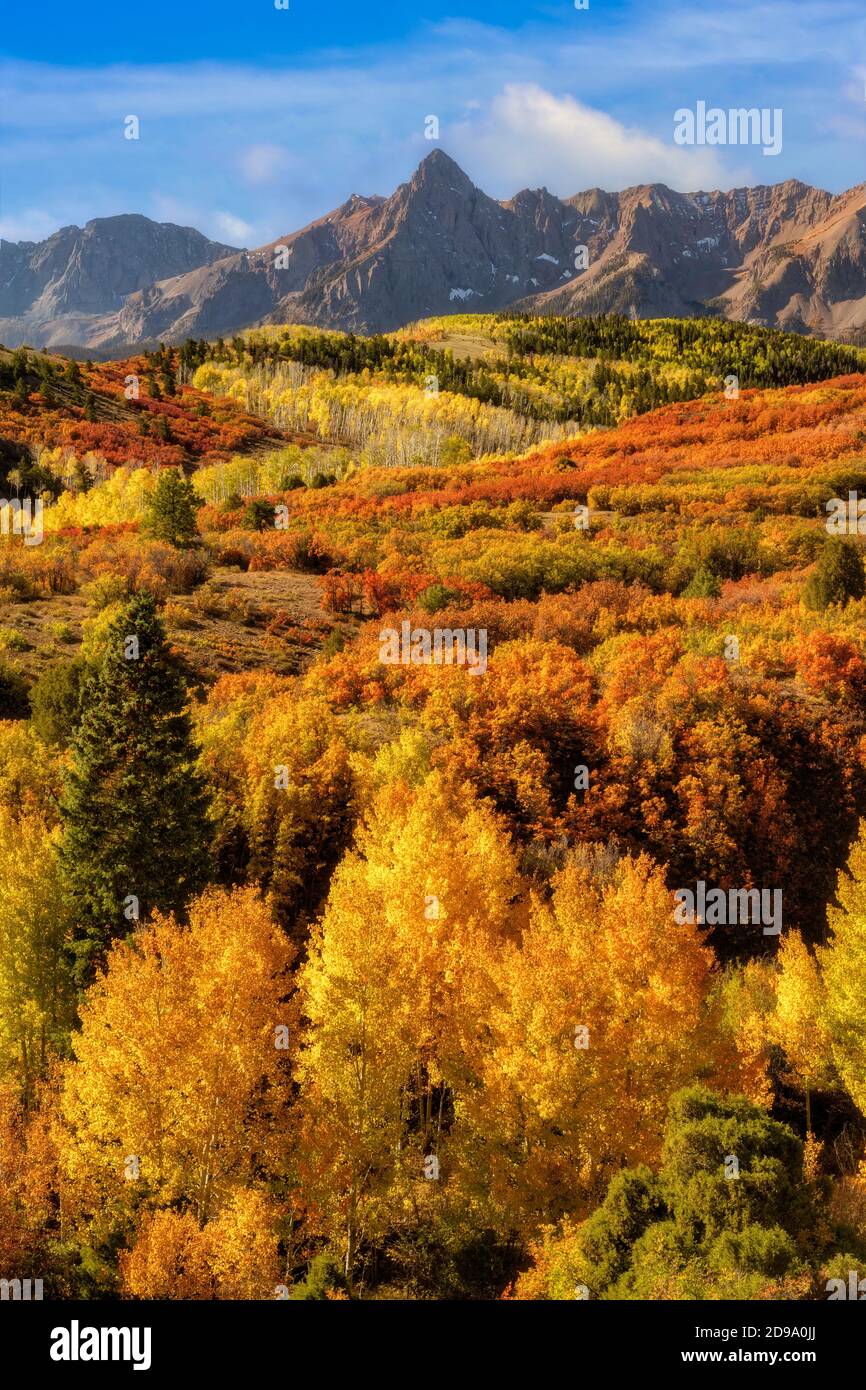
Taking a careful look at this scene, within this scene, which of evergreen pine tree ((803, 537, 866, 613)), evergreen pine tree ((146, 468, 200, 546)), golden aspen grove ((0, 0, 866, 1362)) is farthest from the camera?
evergreen pine tree ((146, 468, 200, 546))

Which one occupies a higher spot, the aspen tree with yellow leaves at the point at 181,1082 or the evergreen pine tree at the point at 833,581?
the evergreen pine tree at the point at 833,581

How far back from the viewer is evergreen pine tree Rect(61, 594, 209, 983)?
2573 cm

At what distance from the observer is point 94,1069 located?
19719mm

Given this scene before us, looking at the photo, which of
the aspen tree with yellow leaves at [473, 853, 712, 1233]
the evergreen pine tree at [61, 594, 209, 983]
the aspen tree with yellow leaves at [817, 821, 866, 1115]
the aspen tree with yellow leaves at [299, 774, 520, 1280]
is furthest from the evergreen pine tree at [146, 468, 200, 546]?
the aspen tree with yellow leaves at [817, 821, 866, 1115]

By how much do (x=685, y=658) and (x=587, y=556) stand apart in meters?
15.2

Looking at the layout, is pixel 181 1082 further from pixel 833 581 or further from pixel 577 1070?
pixel 833 581

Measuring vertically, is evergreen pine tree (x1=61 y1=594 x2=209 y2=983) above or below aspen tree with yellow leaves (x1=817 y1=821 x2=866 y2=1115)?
above

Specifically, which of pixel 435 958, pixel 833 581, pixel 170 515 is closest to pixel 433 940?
pixel 435 958

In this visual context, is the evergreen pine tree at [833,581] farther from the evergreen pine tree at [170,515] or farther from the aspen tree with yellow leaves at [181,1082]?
the evergreen pine tree at [170,515]

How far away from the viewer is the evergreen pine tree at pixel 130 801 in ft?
84.4

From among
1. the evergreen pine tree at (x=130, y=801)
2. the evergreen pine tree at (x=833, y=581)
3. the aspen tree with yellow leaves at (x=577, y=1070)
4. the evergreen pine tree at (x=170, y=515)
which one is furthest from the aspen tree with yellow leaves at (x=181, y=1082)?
the evergreen pine tree at (x=170, y=515)

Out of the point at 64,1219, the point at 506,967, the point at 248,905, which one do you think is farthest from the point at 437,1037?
the point at 64,1219

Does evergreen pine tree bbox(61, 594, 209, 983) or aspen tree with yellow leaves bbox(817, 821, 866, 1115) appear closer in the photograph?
aspen tree with yellow leaves bbox(817, 821, 866, 1115)

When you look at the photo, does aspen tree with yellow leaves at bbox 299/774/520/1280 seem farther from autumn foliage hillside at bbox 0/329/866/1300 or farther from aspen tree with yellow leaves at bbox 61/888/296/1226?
aspen tree with yellow leaves at bbox 61/888/296/1226
